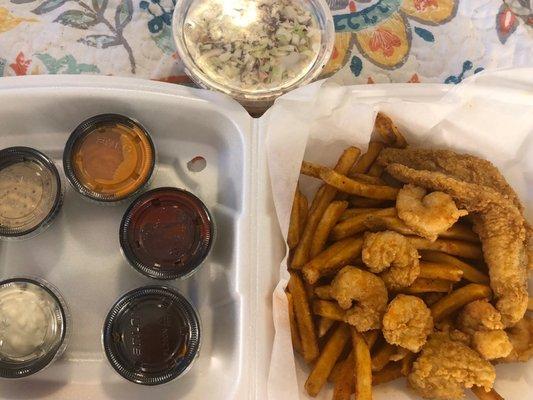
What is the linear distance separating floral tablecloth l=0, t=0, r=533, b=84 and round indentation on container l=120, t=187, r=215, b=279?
37cm

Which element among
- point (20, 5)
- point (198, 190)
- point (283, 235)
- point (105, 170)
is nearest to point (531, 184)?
point (283, 235)

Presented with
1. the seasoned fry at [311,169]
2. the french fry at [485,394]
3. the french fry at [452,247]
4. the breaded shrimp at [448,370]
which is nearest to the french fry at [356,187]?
the seasoned fry at [311,169]

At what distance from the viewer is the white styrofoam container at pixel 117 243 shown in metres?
1.36

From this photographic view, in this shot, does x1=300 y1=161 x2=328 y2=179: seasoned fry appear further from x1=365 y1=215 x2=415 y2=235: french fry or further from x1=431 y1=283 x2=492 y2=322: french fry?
x1=431 y1=283 x2=492 y2=322: french fry

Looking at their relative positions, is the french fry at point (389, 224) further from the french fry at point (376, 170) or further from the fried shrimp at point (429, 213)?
the french fry at point (376, 170)

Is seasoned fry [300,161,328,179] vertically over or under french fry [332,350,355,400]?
over

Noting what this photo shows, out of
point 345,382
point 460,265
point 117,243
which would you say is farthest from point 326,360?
point 117,243

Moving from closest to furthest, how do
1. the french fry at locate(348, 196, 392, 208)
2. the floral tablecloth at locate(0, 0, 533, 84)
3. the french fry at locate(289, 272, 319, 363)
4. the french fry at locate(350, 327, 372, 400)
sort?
1. the french fry at locate(350, 327, 372, 400)
2. the french fry at locate(289, 272, 319, 363)
3. the french fry at locate(348, 196, 392, 208)
4. the floral tablecloth at locate(0, 0, 533, 84)

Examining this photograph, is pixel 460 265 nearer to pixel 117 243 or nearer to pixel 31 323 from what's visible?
pixel 117 243

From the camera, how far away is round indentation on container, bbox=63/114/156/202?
1396 mm

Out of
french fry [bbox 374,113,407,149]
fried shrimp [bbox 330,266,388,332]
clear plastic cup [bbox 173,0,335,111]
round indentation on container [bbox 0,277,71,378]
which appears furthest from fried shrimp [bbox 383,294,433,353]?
round indentation on container [bbox 0,277,71,378]

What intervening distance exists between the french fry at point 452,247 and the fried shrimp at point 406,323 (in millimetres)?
133

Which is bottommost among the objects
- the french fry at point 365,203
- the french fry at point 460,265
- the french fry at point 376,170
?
the french fry at point 460,265

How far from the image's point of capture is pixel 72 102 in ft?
4.68
